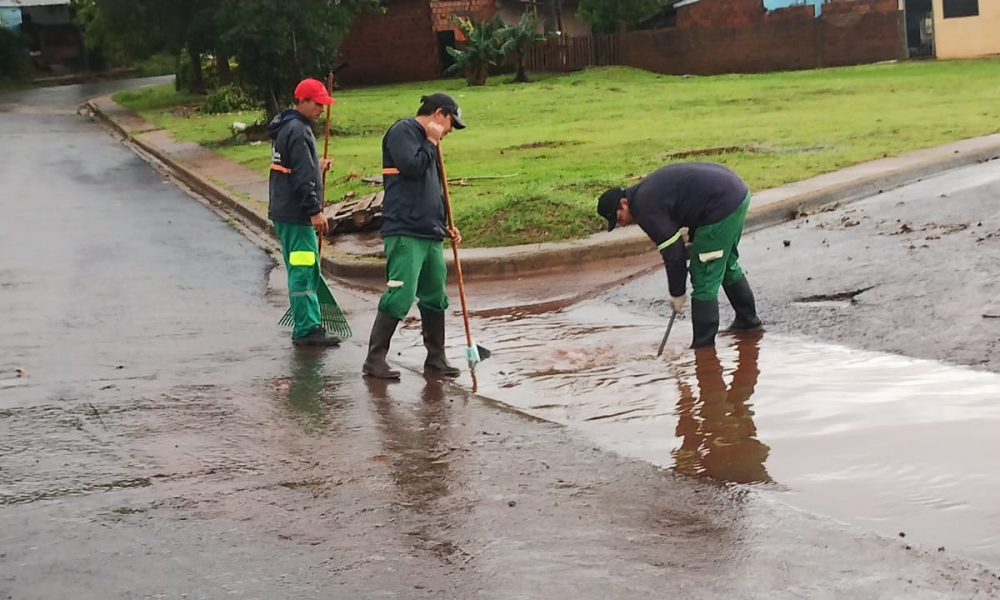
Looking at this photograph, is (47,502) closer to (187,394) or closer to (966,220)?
(187,394)

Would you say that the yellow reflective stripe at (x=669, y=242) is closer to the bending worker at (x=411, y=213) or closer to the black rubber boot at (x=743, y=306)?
the black rubber boot at (x=743, y=306)

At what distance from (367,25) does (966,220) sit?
33.6 metres

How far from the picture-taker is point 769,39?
3878 cm

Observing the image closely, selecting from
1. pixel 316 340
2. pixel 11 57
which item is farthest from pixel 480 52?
pixel 316 340

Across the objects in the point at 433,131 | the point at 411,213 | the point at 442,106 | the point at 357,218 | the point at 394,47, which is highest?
the point at 394,47

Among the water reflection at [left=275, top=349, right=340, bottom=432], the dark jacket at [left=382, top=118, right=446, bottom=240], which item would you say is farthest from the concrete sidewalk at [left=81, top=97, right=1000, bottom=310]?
the dark jacket at [left=382, top=118, right=446, bottom=240]

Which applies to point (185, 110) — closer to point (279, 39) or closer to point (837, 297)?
point (279, 39)

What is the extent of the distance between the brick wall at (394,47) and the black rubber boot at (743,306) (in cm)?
3413

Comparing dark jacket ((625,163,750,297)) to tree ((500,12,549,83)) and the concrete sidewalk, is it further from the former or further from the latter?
tree ((500,12,549,83))

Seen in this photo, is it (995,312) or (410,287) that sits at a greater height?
(410,287)

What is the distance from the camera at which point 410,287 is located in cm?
755

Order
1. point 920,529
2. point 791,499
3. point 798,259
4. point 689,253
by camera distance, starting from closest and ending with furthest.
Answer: point 920,529, point 791,499, point 689,253, point 798,259

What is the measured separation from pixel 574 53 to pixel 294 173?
1289 inches

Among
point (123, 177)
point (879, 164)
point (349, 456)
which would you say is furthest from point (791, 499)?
point (123, 177)
